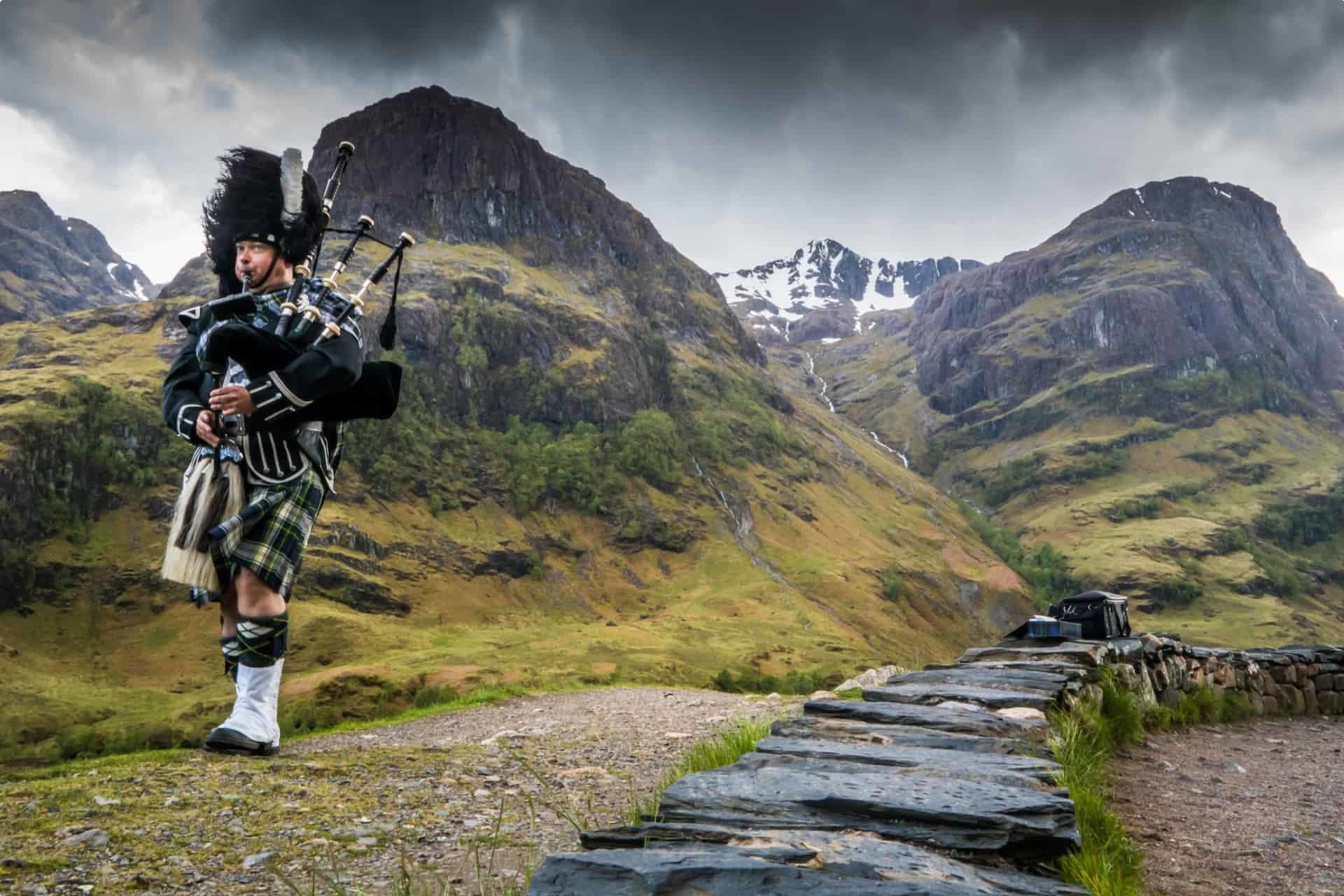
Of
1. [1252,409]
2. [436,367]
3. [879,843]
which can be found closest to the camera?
[879,843]

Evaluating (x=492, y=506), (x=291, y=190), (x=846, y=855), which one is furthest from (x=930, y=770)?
A: (x=492, y=506)

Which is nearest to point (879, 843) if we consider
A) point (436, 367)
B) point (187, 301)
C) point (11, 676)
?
point (11, 676)

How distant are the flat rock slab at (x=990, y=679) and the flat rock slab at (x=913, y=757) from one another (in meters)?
1.82

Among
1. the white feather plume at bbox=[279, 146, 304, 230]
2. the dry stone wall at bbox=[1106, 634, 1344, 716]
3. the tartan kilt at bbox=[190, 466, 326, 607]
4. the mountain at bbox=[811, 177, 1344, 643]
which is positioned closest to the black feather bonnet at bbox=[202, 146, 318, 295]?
the white feather plume at bbox=[279, 146, 304, 230]

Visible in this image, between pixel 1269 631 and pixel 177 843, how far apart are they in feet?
379

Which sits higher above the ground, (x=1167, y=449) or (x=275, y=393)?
(x=1167, y=449)

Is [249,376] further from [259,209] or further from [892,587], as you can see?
[892,587]

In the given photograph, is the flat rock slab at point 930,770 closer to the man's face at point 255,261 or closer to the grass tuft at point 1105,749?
the grass tuft at point 1105,749

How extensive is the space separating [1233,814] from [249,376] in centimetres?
588

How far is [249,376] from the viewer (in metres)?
4.50

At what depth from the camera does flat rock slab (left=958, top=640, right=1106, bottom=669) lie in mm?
6020

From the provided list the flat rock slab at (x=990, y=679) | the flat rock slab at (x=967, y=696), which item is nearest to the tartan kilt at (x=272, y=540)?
the flat rock slab at (x=967, y=696)

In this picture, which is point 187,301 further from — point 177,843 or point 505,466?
point 177,843

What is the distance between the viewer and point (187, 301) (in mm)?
79125
